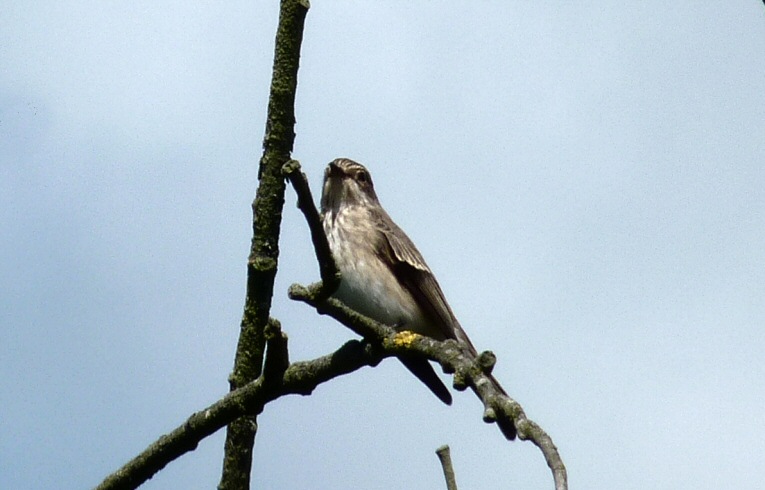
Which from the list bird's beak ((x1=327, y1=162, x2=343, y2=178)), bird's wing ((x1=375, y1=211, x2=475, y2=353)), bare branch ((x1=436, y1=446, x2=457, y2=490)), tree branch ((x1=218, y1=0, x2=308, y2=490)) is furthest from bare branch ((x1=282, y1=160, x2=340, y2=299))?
bird's beak ((x1=327, y1=162, x2=343, y2=178))

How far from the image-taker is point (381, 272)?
28.9 ft

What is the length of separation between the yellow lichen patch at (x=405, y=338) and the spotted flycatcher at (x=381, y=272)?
2.97 meters

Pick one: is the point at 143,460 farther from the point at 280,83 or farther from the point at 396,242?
the point at 396,242

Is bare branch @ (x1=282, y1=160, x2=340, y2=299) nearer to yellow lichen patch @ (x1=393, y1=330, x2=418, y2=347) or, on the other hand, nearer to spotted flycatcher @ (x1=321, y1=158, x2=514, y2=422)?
yellow lichen patch @ (x1=393, y1=330, x2=418, y2=347)

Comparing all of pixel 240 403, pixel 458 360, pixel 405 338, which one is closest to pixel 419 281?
pixel 240 403

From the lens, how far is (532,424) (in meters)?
3.82

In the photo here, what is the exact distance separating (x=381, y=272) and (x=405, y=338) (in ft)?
12.4

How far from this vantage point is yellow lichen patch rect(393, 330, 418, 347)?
4.96m

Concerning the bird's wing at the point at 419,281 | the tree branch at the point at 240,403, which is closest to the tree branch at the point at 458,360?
the tree branch at the point at 240,403

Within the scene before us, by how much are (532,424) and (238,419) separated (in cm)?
202

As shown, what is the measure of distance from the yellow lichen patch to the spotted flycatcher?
297cm

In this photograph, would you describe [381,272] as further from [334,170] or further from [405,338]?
[405,338]

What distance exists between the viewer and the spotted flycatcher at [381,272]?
28.2 ft

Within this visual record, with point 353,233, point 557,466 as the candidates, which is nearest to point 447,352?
point 557,466
